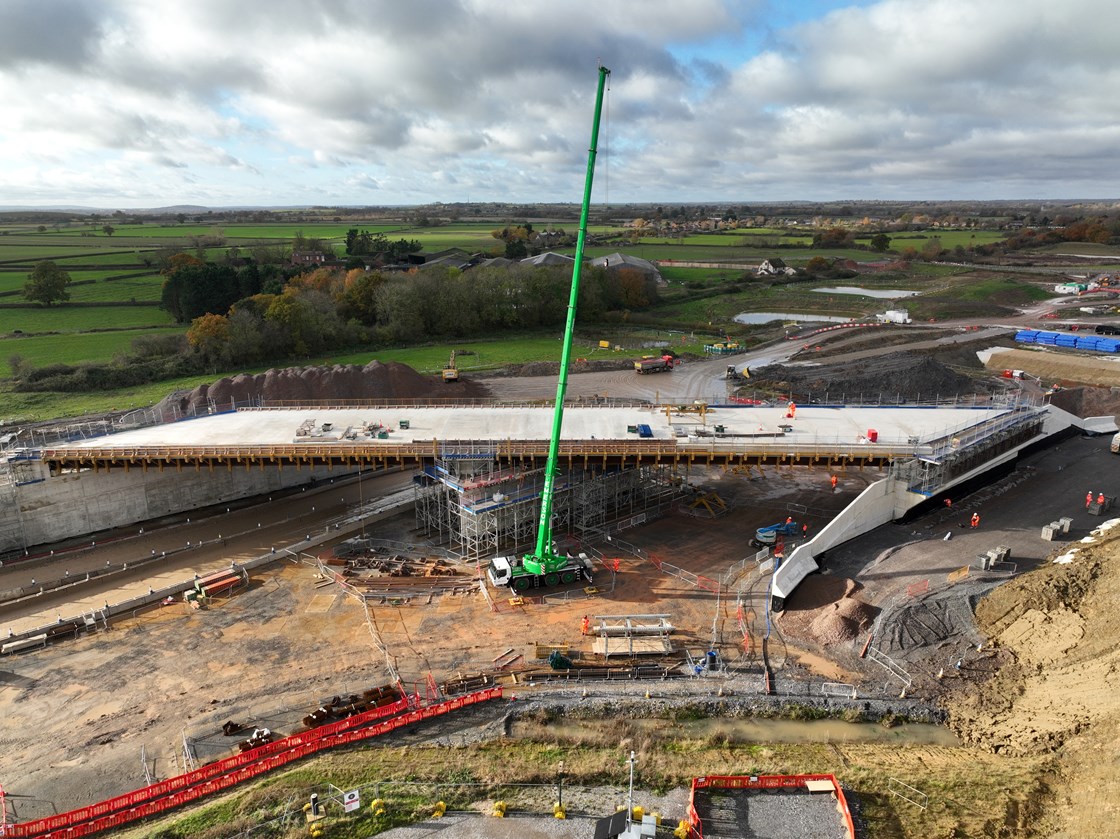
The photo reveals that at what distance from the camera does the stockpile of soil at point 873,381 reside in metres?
72.0

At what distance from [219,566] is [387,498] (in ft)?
45.1

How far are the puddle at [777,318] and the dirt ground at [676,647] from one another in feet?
261

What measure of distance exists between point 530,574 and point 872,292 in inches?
5490

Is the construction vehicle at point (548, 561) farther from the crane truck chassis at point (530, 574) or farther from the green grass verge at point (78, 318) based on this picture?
the green grass verge at point (78, 318)

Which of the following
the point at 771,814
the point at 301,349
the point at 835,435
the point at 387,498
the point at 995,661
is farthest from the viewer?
the point at 301,349

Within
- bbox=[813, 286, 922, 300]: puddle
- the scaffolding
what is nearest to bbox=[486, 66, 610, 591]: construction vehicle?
the scaffolding

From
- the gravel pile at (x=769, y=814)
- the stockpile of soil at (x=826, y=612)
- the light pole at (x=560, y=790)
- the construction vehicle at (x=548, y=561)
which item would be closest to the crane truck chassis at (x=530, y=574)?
the construction vehicle at (x=548, y=561)

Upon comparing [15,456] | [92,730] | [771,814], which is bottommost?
[92,730]

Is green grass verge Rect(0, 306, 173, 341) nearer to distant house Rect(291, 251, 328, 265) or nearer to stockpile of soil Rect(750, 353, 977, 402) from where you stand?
distant house Rect(291, 251, 328, 265)

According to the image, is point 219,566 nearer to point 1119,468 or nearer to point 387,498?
point 387,498

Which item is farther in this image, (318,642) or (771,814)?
(318,642)

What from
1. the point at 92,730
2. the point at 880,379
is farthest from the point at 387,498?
the point at 880,379

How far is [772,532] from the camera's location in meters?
44.3

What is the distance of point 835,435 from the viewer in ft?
162
